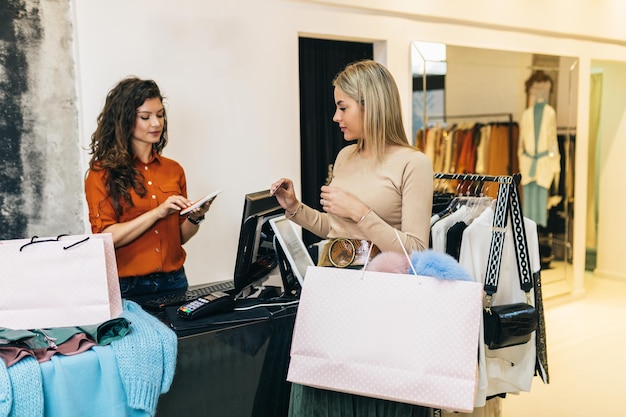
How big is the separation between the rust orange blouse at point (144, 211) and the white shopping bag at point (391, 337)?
1.02 meters

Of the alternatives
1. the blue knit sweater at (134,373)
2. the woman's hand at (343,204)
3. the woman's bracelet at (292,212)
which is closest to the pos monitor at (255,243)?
the woman's bracelet at (292,212)

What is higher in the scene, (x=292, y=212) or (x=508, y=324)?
(x=292, y=212)

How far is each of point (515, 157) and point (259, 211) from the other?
3747 millimetres

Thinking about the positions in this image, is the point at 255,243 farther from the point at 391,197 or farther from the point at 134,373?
the point at 134,373

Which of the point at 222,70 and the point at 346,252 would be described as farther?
the point at 222,70

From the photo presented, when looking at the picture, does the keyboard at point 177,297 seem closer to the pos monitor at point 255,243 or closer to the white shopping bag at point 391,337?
the pos monitor at point 255,243

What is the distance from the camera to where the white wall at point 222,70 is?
3.19 m

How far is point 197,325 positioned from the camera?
196 centimetres

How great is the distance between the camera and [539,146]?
5.41 metres

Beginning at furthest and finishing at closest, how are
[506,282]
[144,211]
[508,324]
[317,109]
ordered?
1. [317,109]
2. [144,211]
3. [506,282]
4. [508,324]

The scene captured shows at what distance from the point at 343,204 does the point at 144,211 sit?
97cm

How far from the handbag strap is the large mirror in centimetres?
226

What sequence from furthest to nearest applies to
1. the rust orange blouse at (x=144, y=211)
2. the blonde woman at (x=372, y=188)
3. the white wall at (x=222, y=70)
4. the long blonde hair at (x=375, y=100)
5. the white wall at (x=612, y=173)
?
the white wall at (x=612, y=173), the white wall at (x=222, y=70), the rust orange blouse at (x=144, y=211), the long blonde hair at (x=375, y=100), the blonde woman at (x=372, y=188)

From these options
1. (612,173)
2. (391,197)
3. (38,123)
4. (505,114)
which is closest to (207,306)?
(391,197)
